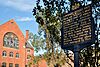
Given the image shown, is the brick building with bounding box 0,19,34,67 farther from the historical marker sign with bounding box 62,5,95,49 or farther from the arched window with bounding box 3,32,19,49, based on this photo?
the historical marker sign with bounding box 62,5,95,49

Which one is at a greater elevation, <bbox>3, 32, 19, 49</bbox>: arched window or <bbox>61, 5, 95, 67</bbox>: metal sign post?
<bbox>3, 32, 19, 49</bbox>: arched window

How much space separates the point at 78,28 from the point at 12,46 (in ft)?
187

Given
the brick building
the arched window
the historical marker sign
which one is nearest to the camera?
the historical marker sign

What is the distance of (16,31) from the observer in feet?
221

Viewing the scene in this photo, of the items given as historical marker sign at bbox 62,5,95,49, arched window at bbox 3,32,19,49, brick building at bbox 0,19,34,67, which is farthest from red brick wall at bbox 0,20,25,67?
historical marker sign at bbox 62,5,95,49

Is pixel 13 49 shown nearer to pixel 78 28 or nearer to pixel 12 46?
pixel 12 46

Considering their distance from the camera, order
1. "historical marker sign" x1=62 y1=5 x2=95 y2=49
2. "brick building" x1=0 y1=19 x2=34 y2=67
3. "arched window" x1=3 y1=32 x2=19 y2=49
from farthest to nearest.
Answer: "arched window" x1=3 y1=32 x2=19 y2=49 < "brick building" x1=0 y1=19 x2=34 y2=67 < "historical marker sign" x1=62 y1=5 x2=95 y2=49

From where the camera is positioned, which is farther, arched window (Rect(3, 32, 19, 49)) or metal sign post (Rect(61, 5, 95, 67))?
arched window (Rect(3, 32, 19, 49))

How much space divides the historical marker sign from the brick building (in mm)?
52494

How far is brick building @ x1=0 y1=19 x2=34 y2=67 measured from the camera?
62.1 meters

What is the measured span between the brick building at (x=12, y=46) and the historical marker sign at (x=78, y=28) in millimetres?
52494

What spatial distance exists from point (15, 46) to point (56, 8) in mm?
54582

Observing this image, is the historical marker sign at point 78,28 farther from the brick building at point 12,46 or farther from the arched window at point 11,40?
the arched window at point 11,40

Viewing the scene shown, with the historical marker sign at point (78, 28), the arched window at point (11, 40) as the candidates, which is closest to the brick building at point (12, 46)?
the arched window at point (11, 40)
